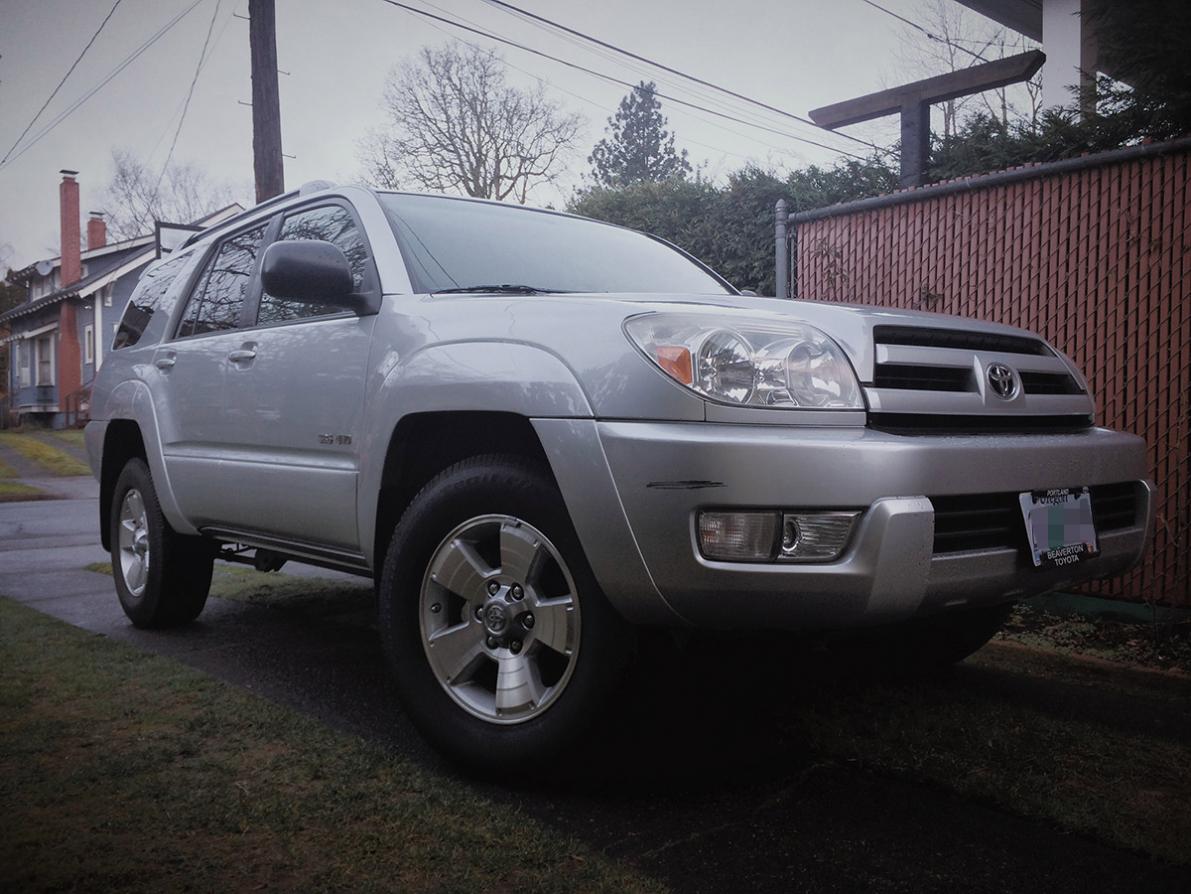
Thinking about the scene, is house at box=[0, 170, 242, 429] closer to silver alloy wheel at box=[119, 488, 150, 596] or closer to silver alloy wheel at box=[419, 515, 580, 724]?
silver alloy wheel at box=[119, 488, 150, 596]

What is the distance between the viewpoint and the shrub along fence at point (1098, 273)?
14.5ft

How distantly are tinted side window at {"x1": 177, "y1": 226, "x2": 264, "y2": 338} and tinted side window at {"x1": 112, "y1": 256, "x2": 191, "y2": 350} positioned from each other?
221 millimetres

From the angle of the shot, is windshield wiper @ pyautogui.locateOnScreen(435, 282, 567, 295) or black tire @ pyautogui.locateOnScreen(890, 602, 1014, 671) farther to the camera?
black tire @ pyautogui.locateOnScreen(890, 602, 1014, 671)

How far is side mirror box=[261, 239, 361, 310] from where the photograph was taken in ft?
10.2

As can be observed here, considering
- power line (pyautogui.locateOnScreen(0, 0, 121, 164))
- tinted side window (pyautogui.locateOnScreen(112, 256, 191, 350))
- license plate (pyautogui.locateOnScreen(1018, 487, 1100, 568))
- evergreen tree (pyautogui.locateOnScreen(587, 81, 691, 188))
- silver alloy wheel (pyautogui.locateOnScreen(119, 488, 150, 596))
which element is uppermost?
evergreen tree (pyautogui.locateOnScreen(587, 81, 691, 188))

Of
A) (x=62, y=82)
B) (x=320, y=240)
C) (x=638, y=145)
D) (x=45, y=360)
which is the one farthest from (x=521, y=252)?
(x=638, y=145)

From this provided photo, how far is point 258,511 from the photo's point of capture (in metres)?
3.71

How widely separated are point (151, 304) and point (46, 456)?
1834 cm

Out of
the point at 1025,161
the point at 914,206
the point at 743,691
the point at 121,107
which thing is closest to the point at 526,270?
the point at 743,691

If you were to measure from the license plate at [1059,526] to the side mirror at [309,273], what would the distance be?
7.02 feet

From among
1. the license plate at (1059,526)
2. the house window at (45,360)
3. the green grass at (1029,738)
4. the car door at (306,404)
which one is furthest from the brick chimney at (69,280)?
the license plate at (1059,526)

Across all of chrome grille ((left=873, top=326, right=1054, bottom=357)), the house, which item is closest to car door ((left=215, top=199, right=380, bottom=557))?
chrome grille ((left=873, top=326, right=1054, bottom=357))

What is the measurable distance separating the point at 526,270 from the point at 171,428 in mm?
1934

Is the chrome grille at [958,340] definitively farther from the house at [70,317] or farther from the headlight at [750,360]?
the house at [70,317]
